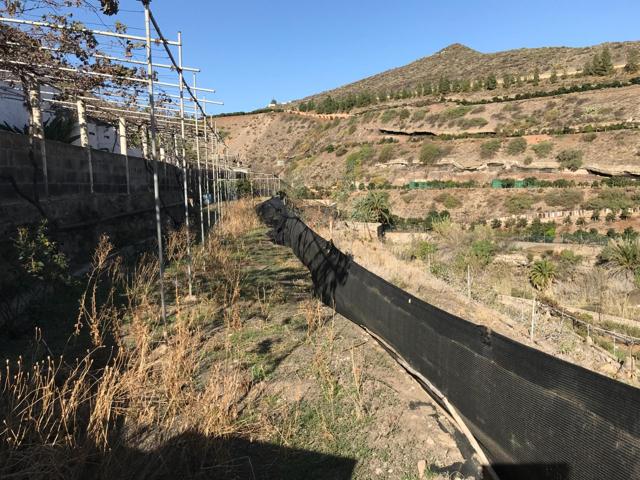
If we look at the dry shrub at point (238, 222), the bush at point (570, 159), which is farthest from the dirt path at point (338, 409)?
the bush at point (570, 159)

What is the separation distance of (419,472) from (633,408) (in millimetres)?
1552

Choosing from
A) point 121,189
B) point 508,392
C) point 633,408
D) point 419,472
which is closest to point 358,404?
point 419,472

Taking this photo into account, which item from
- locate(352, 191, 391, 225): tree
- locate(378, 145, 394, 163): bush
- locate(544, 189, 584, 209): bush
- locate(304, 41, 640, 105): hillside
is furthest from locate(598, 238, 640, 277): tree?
locate(304, 41, 640, 105): hillside

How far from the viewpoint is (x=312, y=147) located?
7100 cm

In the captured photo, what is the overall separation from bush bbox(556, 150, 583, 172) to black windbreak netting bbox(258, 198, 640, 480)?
46.9 meters

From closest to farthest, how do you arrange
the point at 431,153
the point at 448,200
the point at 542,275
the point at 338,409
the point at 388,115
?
the point at 338,409 → the point at 542,275 → the point at 448,200 → the point at 431,153 → the point at 388,115

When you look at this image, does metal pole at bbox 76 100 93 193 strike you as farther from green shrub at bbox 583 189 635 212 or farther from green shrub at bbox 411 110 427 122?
green shrub at bbox 411 110 427 122

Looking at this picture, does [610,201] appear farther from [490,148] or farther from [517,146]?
[490,148]

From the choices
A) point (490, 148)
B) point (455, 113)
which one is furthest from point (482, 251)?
point (455, 113)

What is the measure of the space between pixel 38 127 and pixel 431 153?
49966 mm

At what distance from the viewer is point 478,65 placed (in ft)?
286

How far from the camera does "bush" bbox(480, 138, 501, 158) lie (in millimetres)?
49281

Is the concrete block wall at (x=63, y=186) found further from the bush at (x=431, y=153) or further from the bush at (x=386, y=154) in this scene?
the bush at (x=386, y=154)

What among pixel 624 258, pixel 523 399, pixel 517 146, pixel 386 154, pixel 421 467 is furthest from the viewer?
pixel 386 154
